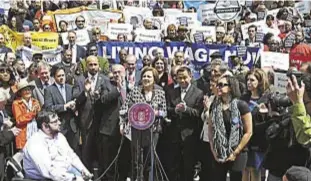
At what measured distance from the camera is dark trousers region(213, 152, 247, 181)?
7789 mm

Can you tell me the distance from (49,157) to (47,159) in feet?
0.17

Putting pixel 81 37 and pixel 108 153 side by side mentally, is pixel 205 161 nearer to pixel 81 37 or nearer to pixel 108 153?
pixel 108 153

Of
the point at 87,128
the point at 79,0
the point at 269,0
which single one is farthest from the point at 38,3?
the point at 87,128

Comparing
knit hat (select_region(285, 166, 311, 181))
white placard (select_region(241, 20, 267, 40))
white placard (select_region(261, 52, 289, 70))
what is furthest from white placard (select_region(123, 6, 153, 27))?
knit hat (select_region(285, 166, 311, 181))

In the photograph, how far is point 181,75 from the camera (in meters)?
8.76

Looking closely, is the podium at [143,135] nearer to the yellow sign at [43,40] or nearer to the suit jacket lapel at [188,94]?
the suit jacket lapel at [188,94]

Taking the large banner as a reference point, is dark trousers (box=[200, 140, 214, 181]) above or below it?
below

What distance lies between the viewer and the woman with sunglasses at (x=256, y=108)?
306 inches

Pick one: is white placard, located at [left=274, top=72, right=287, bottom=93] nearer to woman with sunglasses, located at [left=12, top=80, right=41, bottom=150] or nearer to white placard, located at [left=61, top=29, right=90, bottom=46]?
woman with sunglasses, located at [left=12, top=80, right=41, bottom=150]

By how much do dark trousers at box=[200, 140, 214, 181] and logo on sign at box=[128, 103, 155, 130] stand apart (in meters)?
0.79

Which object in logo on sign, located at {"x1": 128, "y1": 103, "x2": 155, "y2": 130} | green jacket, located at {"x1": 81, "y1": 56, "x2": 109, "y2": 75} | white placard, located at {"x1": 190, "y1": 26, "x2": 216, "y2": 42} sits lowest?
logo on sign, located at {"x1": 128, "y1": 103, "x2": 155, "y2": 130}

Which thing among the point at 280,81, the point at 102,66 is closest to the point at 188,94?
the point at 280,81

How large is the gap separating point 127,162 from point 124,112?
0.96 meters

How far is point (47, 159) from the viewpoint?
24.5 ft
